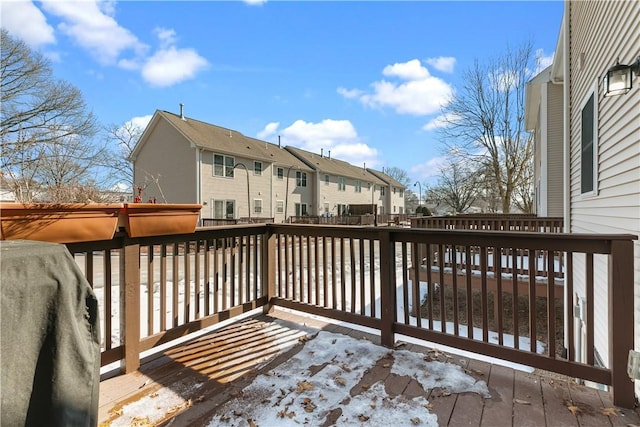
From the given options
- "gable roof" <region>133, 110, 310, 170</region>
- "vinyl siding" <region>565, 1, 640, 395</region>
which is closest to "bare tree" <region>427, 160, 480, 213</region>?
"gable roof" <region>133, 110, 310, 170</region>

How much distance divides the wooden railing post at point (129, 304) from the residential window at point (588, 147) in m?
4.56

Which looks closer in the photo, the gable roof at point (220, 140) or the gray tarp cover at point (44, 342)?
the gray tarp cover at point (44, 342)

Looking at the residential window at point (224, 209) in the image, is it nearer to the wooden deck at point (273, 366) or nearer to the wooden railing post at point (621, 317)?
the wooden deck at point (273, 366)

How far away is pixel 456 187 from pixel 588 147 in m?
22.7

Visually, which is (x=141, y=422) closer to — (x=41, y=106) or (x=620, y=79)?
(x=620, y=79)

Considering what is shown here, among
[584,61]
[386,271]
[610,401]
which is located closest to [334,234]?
[386,271]

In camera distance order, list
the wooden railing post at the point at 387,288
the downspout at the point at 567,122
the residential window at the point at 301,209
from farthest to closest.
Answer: the residential window at the point at 301,209
the downspout at the point at 567,122
the wooden railing post at the point at 387,288

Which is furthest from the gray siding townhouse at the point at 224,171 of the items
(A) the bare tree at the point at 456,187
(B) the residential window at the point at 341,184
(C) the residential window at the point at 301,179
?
(A) the bare tree at the point at 456,187

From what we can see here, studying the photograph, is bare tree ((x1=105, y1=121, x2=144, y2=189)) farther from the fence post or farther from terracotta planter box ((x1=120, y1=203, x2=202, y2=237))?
terracotta planter box ((x1=120, y1=203, x2=202, y2=237))

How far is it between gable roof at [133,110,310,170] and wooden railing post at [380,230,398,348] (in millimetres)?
13922

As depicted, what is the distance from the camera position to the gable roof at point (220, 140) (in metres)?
15.4

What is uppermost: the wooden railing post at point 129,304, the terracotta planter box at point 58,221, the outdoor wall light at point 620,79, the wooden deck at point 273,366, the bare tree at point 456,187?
the bare tree at point 456,187

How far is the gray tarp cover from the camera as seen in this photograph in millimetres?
845

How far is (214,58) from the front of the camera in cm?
752
